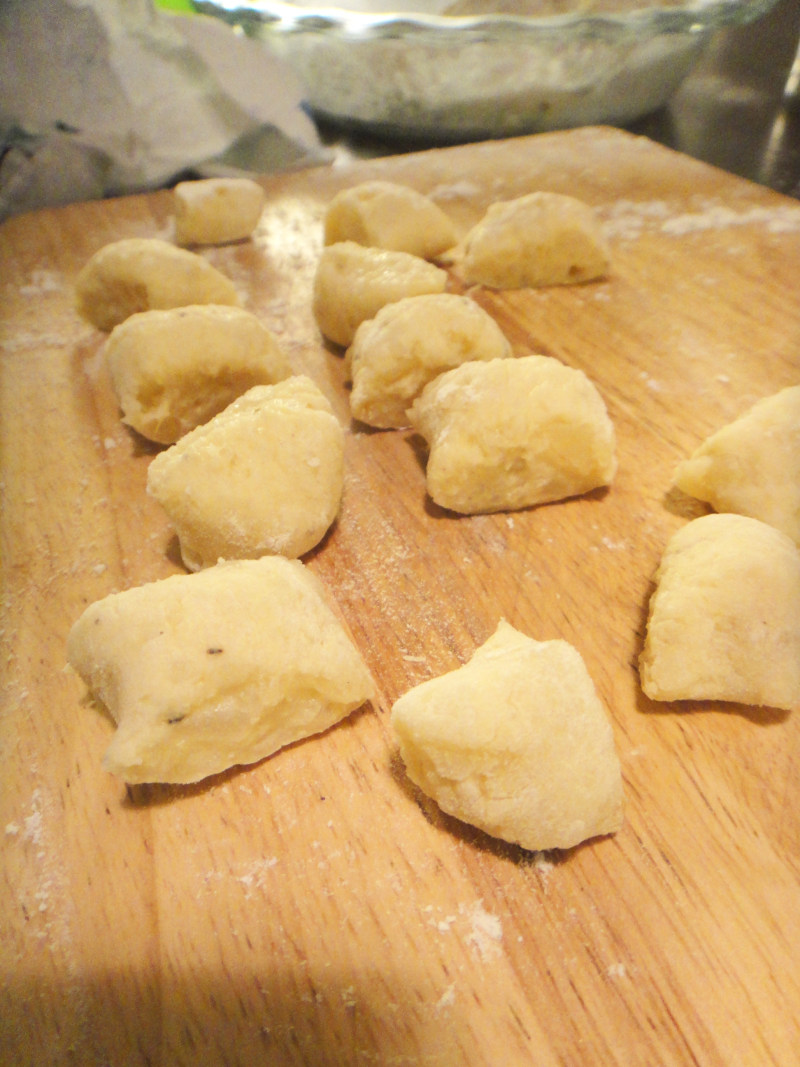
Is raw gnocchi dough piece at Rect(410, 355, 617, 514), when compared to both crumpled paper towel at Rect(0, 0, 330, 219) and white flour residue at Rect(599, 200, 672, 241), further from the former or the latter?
crumpled paper towel at Rect(0, 0, 330, 219)

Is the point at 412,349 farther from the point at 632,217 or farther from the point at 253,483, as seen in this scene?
the point at 632,217

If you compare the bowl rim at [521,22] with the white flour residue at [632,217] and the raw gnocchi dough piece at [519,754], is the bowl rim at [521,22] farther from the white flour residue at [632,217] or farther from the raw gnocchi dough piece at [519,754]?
the raw gnocchi dough piece at [519,754]

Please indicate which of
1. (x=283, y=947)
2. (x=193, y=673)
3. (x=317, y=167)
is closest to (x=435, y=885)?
(x=283, y=947)

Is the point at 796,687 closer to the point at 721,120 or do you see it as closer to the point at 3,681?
the point at 3,681

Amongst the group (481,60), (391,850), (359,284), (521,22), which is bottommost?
(391,850)

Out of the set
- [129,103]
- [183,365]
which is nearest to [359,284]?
[183,365]
